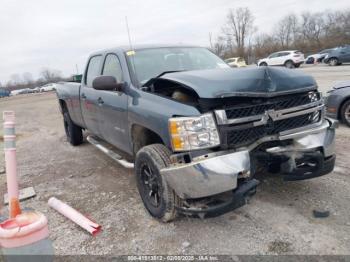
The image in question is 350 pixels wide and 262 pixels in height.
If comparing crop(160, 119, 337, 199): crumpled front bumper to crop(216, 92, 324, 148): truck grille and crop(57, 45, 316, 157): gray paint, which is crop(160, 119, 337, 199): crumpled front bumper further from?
crop(57, 45, 316, 157): gray paint

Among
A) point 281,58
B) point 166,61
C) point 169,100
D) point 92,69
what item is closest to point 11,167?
point 169,100

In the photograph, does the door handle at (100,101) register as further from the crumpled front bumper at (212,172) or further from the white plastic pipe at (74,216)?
the crumpled front bumper at (212,172)

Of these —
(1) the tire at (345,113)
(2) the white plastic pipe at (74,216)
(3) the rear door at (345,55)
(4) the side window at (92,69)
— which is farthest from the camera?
(3) the rear door at (345,55)

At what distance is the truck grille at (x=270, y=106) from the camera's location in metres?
2.74

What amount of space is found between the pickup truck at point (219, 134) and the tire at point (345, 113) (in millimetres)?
3378

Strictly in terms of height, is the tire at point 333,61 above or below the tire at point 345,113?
above

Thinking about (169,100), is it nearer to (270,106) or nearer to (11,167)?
(270,106)

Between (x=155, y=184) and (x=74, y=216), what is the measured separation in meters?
1.01

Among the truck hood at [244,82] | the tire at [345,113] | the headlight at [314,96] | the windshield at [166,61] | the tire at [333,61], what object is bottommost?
the tire at [345,113]

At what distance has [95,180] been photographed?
4.63 meters

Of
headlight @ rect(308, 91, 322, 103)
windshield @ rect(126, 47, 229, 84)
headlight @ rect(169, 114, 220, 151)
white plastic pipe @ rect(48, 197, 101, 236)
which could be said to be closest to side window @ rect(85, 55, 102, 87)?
windshield @ rect(126, 47, 229, 84)

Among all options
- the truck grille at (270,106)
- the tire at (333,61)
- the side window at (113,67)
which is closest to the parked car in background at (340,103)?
the truck grille at (270,106)

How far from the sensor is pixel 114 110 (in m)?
3.99

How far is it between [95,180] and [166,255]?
88.6 inches
